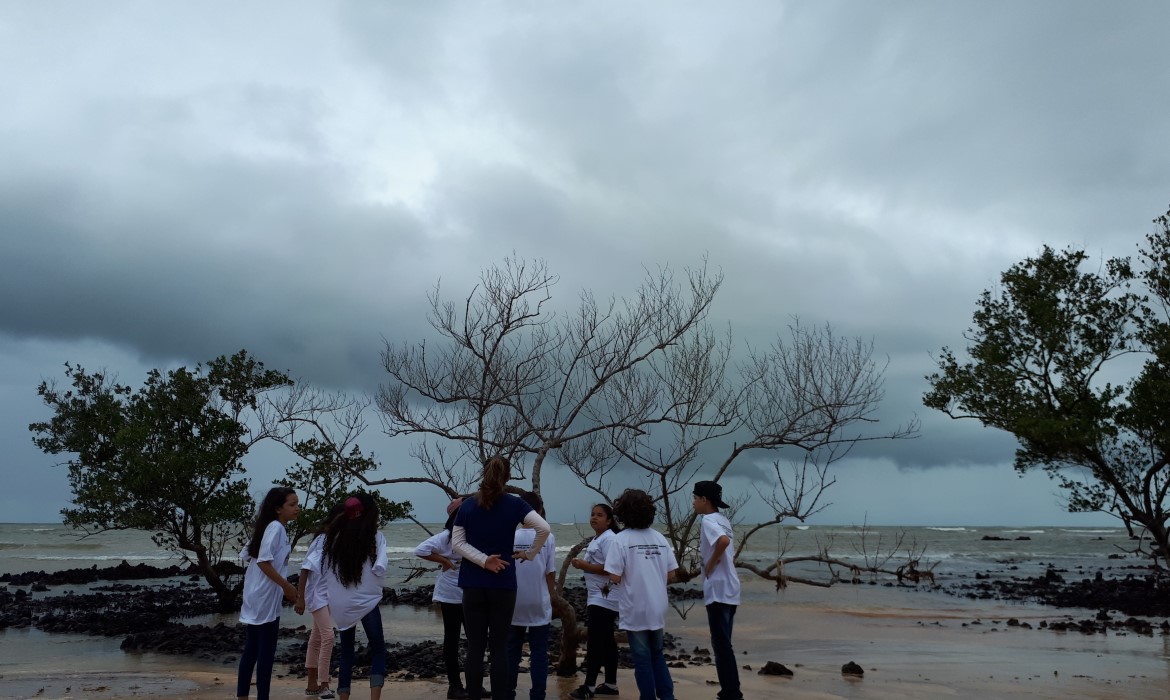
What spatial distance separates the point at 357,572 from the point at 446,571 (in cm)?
148

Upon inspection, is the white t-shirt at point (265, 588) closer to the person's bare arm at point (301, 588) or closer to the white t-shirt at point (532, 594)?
the person's bare arm at point (301, 588)

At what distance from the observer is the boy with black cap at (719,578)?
21.6 ft

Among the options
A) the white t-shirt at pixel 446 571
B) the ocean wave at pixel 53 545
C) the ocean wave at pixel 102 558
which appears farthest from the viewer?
the ocean wave at pixel 53 545

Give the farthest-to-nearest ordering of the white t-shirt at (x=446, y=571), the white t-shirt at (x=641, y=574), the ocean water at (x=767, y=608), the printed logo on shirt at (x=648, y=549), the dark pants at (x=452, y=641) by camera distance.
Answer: the ocean water at (x=767, y=608)
the dark pants at (x=452, y=641)
the white t-shirt at (x=446, y=571)
the printed logo on shirt at (x=648, y=549)
the white t-shirt at (x=641, y=574)

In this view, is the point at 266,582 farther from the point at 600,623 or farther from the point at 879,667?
the point at 879,667

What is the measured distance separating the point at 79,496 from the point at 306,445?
6039mm

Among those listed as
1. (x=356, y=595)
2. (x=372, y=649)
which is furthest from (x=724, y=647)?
(x=356, y=595)

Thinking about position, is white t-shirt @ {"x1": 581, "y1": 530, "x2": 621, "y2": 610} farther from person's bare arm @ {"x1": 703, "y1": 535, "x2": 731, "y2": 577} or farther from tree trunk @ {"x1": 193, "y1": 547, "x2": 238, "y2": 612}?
tree trunk @ {"x1": 193, "y1": 547, "x2": 238, "y2": 612}

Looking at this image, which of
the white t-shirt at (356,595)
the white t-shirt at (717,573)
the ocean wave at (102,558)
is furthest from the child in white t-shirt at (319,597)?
the ocean wave at (102,558)

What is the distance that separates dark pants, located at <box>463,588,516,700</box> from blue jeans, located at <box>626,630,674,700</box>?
1022 millimetres

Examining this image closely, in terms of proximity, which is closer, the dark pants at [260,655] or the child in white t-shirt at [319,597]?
the dark pants at [260,655]

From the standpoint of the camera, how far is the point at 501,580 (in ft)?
18.4

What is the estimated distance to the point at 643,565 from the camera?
628 centimetres

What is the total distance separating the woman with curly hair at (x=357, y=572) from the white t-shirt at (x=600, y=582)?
180 centimetres
